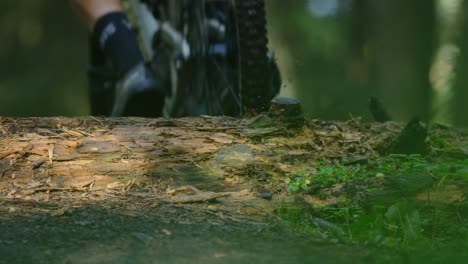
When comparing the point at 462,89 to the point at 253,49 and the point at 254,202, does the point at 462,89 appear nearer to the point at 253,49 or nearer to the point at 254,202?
the point at 254,202

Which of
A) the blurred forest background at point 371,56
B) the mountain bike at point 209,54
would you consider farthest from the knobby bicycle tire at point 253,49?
the blurred forest background at point 371,56

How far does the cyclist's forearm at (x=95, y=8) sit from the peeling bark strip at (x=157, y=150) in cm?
174

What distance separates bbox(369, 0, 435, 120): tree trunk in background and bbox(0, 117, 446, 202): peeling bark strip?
70.7 inches

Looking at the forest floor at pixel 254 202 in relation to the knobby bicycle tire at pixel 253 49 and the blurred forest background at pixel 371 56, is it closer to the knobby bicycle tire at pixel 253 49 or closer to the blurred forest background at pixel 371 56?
the blurred forest background at pixel 371 56

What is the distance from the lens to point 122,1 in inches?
177

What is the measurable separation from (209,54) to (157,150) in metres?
1.36

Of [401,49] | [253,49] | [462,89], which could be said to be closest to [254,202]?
[462,89]

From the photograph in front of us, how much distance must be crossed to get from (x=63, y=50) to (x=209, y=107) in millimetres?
6970

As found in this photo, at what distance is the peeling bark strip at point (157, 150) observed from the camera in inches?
80.4

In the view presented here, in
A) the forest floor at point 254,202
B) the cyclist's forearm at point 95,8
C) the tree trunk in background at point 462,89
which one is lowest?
the forest floor at point 254,202

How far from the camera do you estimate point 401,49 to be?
4.93m

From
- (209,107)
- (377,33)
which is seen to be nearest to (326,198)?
(209,107)

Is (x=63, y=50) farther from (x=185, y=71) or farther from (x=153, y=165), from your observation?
(x=153, y=165)

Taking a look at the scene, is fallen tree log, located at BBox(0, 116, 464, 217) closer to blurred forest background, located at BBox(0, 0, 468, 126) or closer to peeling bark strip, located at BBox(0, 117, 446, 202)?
peeling bark strip, located at BBox(0, 117, 446, 202)
